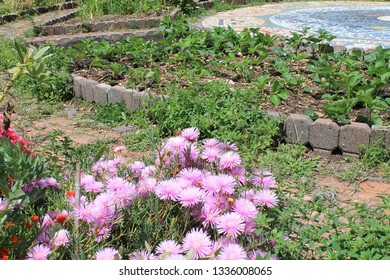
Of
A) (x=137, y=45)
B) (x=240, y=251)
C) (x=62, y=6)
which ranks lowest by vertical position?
(x=62, y=6)

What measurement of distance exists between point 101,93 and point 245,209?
11.4ft

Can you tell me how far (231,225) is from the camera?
6.33 feet

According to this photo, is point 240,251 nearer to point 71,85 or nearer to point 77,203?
point 77,203

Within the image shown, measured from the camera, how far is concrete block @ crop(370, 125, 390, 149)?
3.94 metres

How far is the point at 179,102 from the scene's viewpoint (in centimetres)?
451

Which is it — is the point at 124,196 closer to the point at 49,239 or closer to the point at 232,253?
the point at 49,239

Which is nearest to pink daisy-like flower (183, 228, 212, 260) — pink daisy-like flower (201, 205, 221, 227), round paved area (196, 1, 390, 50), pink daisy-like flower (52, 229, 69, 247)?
pink daisy-like flower (201, 205, 221, 227)

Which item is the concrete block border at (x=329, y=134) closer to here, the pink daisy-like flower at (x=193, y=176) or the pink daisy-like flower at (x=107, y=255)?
the pink daisy-like flower at (x=193, y=176)

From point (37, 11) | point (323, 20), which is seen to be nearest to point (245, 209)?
point (323, 20)

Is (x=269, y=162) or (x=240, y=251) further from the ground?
(x=240, y=251)

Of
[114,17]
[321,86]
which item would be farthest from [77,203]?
[114,17]

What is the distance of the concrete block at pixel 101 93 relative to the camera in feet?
17.1

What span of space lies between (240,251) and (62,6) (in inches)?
469

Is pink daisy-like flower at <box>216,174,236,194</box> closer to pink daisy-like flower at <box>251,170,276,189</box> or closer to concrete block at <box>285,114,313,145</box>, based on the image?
pink daisy-like flower at <box>251,170,276,189</box>
